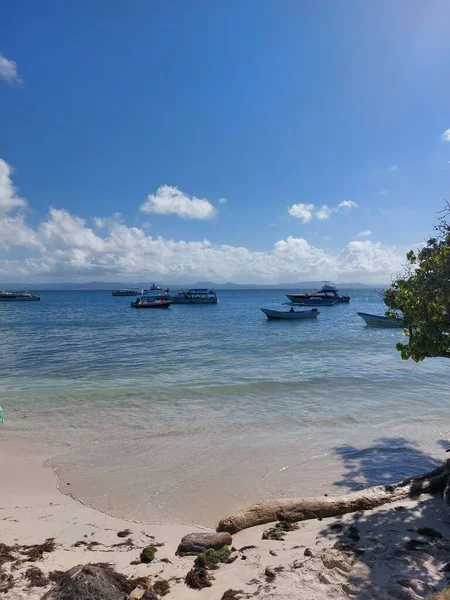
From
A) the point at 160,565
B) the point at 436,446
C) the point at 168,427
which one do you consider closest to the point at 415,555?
the point at 160,565

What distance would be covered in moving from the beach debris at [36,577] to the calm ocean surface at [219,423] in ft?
7.11

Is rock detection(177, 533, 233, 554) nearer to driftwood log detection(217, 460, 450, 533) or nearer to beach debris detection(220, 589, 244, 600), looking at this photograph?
driftwood log detection(217, 460, 450, 533)

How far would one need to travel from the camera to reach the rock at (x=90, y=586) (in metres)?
4.38

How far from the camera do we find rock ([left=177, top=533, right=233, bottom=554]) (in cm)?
573

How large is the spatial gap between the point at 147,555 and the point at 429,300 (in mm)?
6671

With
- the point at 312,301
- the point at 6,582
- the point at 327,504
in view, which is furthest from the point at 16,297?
the point at 327,504

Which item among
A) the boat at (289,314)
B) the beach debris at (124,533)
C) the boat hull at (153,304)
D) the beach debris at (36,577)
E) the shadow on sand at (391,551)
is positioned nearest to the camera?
the shadow on sand at (391,551)

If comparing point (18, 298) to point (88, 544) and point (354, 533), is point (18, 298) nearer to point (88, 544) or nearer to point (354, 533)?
point (88, 544)

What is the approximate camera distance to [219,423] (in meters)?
12.8

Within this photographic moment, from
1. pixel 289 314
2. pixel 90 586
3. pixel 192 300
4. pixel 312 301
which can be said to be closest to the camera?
pixel 90 586

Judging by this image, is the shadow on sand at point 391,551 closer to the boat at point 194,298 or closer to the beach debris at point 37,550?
the beach debris at point 37,550

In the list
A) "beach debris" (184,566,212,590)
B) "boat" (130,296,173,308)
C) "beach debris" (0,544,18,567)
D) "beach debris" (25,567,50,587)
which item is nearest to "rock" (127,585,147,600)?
"beach debris" (184,566,212,590)

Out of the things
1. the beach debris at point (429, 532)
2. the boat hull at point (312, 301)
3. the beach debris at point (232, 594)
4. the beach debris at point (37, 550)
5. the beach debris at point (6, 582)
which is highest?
the boat hull at point (312, 301)

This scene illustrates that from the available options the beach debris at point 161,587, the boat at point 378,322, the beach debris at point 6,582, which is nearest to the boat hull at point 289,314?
the boat at point 378,322
